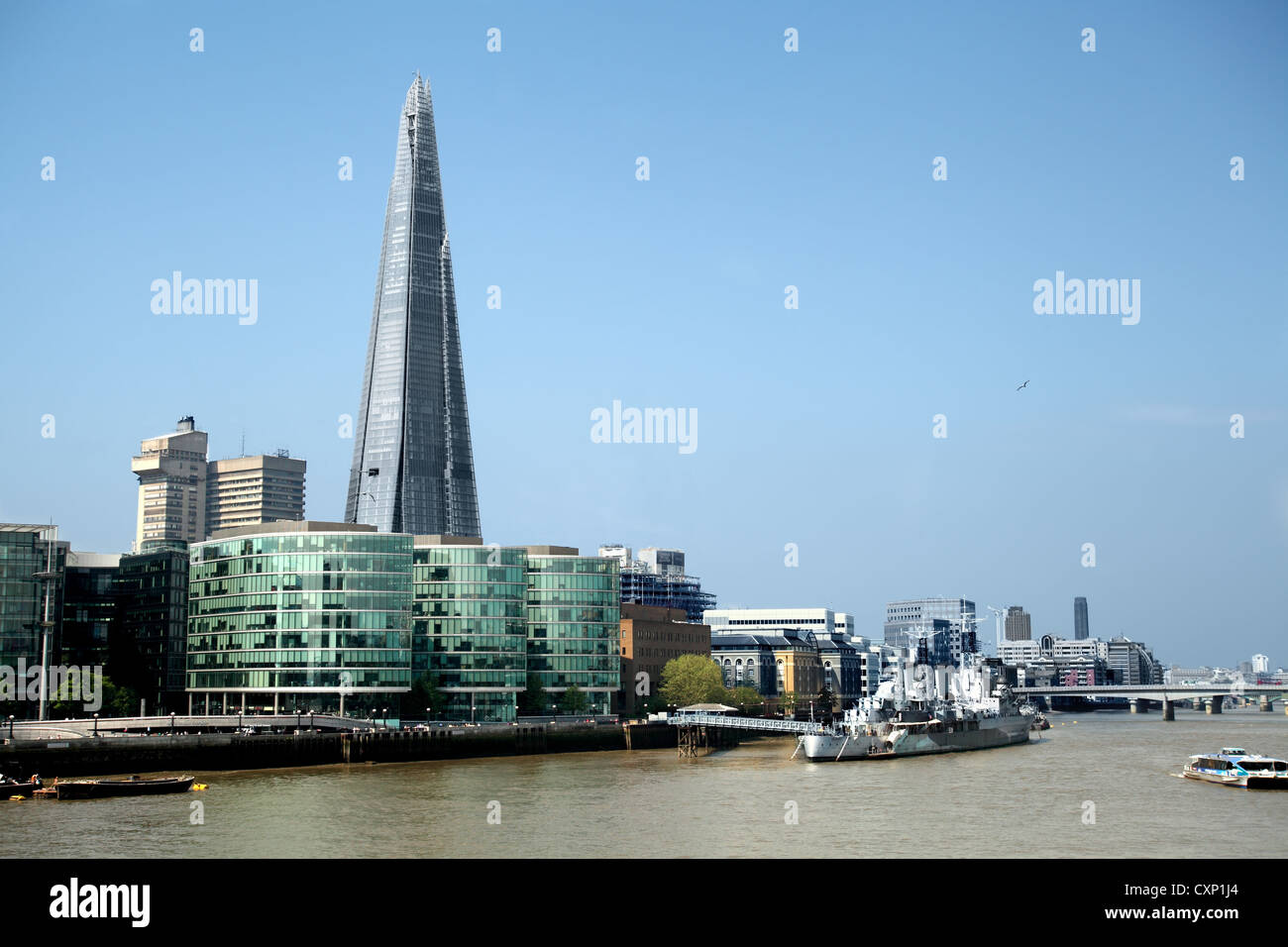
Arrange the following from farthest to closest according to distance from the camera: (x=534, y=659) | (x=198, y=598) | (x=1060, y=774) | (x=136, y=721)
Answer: (x=534, y=659)
(x=198, y=598)
(x=136, y=721)
(x=1060, y=774)

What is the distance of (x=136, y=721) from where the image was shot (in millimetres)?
102062

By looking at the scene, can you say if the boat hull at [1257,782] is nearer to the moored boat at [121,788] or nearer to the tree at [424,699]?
the moored boat at [121,788]

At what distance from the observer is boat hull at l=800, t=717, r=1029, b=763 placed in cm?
11325

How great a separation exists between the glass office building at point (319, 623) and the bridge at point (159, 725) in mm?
9092

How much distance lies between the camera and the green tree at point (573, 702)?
153m

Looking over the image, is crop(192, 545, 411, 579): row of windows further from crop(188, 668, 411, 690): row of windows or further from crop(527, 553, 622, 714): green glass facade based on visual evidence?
crop(527, 553, 622, 714): green glass facade

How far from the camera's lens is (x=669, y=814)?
63312mm

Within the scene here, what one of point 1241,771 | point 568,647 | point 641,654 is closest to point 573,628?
point 568,647

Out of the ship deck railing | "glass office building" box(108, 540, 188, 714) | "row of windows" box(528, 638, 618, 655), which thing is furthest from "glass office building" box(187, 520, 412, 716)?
the ship deck railing

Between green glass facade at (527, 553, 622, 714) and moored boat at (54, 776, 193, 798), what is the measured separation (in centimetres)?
8074
